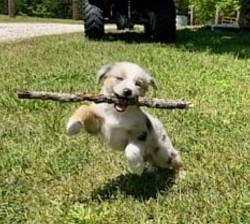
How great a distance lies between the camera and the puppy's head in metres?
3.73

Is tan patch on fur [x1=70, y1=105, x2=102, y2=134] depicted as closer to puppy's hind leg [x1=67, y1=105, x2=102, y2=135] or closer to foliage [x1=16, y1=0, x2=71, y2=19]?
puppy's hind leg [x1=67, y1=105, x2=102, y2=135]

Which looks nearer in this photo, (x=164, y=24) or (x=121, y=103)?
(x=121, y=103)

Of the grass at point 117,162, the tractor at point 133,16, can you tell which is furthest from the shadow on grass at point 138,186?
the tractor at point 133,16

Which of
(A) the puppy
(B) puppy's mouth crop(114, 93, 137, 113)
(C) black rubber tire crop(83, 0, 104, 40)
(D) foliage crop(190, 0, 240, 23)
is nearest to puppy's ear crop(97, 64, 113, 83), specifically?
(A) the puppy

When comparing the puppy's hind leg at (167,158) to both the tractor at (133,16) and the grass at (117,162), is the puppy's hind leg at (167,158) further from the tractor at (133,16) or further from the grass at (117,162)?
the tractor at (133,16)

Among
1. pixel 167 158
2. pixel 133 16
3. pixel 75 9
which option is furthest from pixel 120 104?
pixel 75 9

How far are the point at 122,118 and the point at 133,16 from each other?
1193cm

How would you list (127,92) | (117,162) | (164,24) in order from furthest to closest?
(164,24) < (117,162) < (127,92)

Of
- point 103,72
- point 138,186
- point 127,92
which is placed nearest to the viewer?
point 127,92

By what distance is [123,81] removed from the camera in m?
3.80

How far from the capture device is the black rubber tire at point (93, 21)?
14.5m

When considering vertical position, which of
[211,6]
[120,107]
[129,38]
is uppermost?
[120,107]

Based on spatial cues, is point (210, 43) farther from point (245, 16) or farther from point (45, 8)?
point (45, 8)

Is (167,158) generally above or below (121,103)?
below
